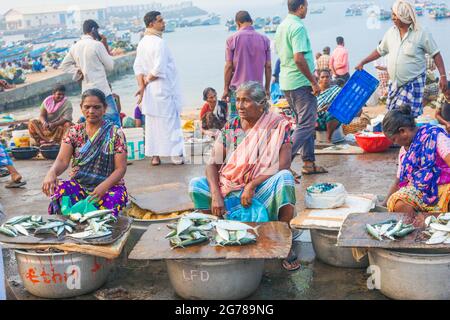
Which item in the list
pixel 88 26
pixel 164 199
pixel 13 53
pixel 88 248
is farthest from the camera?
pixel 13 53

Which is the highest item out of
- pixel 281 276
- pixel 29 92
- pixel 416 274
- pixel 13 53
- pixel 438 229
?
pixel 438 229

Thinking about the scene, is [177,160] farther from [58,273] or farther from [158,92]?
[58,273]

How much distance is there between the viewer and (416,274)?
3549mm

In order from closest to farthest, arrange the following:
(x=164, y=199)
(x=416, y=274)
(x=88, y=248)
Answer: (x=416, y=274), (x=88, y=248), (x=164, y=199)

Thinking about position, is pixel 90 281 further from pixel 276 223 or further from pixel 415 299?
pixel 415 299

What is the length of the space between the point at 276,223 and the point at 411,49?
286 cm

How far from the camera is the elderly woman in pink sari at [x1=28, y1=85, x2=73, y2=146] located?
9258 millimetres

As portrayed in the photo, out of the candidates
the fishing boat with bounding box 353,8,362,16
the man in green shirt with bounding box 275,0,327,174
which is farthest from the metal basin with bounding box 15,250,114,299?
the fishing boat with bounding box 353,8,362,16

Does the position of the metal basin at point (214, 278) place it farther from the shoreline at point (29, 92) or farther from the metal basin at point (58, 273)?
the shoreline at point (29, 92)

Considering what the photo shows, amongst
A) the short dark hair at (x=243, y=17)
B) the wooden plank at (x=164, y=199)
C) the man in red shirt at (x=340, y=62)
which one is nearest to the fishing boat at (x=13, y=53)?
the man in red shirt at (x=340, y=62)

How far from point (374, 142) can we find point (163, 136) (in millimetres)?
2713

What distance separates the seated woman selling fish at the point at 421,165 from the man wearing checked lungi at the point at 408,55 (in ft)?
5.58

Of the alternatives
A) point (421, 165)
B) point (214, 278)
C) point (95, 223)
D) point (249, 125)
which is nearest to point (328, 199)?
point (421, 165)

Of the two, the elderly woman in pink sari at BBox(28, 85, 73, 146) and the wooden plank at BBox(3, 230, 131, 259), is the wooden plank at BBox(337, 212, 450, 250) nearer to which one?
the wooden plank at BBox(3, 230, 131, 259)
